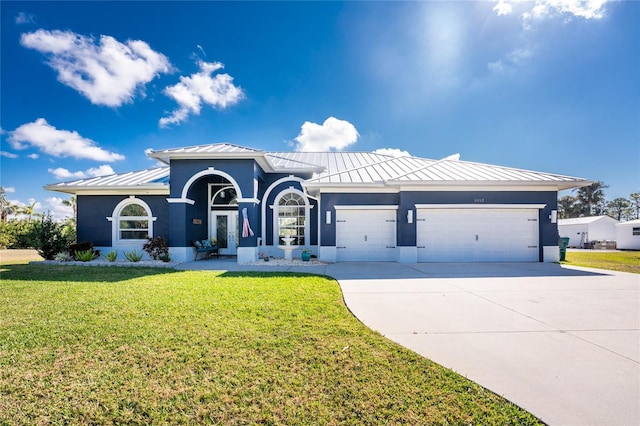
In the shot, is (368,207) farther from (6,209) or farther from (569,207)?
(569,207)

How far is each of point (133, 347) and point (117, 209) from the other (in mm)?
12233

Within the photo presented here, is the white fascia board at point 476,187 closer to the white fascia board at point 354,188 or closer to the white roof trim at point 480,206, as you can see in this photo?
the white fascia board at point 354,188

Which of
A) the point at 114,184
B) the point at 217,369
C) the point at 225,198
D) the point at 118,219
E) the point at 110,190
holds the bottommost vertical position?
the point at 217,369

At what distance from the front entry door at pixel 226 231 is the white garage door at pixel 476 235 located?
939 cm

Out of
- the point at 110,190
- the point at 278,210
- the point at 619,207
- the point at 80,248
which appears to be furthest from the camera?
the point at 619,207

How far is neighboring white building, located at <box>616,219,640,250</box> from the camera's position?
84.4ft

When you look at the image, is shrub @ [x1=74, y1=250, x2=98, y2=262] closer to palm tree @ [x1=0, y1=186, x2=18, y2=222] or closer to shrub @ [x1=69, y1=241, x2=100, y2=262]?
shrub @ [x1=69, y1=241, x2=100, y2=262]

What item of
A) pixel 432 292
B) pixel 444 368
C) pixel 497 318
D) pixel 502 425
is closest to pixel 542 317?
pixel 497 318

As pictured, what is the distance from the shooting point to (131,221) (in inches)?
528

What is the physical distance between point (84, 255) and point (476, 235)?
55.7ft

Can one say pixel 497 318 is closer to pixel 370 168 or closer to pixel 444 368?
pixel 444 368

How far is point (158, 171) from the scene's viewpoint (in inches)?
610

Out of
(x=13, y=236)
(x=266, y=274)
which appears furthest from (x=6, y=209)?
(x=266, y=274)

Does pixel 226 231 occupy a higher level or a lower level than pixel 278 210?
lower
